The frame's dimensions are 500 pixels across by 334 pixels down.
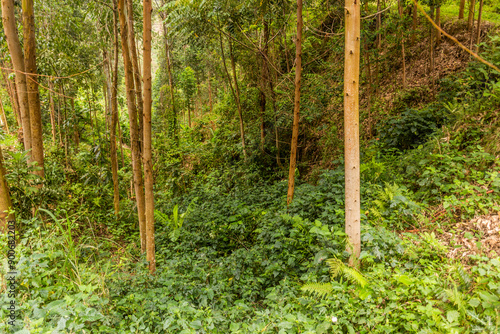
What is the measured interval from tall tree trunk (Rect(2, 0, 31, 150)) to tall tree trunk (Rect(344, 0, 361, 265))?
5462 millimetres

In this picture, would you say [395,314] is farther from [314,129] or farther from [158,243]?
[314,129]

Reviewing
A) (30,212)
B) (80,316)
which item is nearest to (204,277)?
(80,316)

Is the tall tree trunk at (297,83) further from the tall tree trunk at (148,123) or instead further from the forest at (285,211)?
the tall tree trunk at (148,123)

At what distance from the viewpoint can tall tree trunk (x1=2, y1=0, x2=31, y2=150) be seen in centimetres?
457

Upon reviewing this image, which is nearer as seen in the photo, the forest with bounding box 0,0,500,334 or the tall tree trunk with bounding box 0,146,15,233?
the forest with bounding box 0,0,500,334

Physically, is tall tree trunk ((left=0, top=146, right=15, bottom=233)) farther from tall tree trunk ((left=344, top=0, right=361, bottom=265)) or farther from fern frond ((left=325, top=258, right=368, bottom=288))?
tall tree trunk ((left=344, top=0, right=361, bottom=265))

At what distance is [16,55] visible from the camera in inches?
186

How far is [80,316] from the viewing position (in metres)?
2.20

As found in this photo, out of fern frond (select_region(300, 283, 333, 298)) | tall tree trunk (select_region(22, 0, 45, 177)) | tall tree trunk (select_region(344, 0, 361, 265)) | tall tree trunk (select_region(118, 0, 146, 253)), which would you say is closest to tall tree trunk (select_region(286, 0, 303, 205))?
tall tree trunk (select_region(344, 0, 361, 265))

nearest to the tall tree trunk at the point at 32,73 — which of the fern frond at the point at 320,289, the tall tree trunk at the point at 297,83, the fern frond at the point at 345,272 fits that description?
the tall tree trunk at the point at 297,83

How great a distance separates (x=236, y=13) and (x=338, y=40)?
2.95 meters

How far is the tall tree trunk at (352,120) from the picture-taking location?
298 cm

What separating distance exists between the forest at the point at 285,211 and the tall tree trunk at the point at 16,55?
1.1 inches

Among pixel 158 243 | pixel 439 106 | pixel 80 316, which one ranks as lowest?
pixel 158 243
